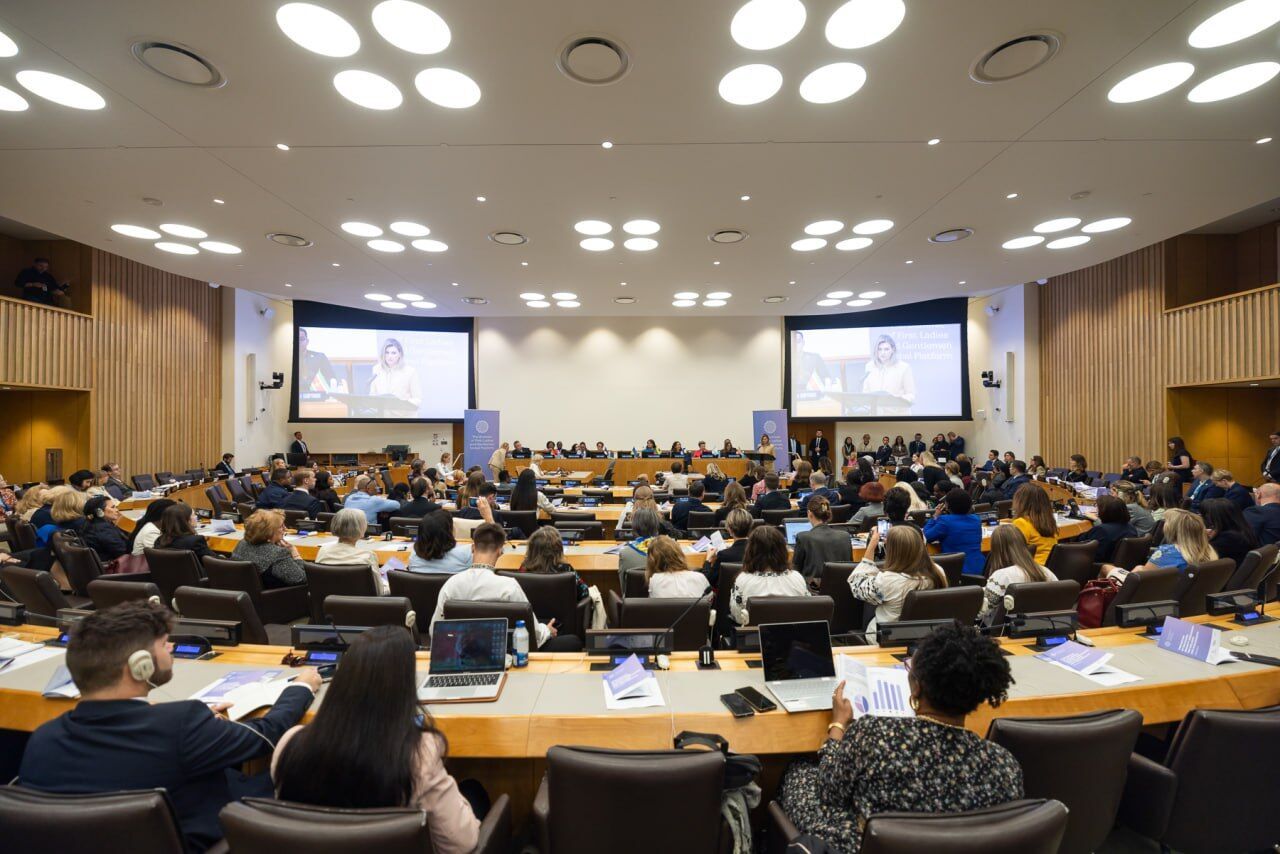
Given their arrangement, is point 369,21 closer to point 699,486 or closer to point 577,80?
point 577,80

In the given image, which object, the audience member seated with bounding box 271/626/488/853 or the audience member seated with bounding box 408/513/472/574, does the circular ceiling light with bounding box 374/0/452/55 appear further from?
the audience member seated with bounding box 271/626/488/853

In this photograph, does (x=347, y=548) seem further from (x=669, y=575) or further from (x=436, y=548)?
(x=669, y=575)

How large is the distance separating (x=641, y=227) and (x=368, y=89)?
13.4 feet

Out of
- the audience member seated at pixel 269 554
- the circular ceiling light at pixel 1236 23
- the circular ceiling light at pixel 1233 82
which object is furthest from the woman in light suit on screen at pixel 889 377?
the audience member seated at pixel 269 554

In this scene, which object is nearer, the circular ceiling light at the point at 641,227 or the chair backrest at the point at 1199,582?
the chair backrest at the point at 1199,582

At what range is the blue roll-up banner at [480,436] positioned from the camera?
1572cm

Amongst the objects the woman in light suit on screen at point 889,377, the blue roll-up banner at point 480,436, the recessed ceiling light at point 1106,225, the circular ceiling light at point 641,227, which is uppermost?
the recessed ceiling light at point 1106,225

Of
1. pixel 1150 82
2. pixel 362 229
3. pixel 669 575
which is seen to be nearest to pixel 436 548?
pixel 669 575

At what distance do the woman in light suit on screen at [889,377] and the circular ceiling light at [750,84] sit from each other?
12062 mm

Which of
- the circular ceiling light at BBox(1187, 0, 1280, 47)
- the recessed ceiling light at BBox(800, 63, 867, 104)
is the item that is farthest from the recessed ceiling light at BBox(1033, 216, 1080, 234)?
the recessed ceiling light at BBox(800, 63, 867, 104)

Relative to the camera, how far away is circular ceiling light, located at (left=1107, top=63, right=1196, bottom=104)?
4398 millimetres

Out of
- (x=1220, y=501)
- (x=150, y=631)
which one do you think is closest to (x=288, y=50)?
(x=150, y=631)

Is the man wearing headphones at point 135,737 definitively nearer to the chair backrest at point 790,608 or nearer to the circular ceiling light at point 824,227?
the chair backrest at point 790,608

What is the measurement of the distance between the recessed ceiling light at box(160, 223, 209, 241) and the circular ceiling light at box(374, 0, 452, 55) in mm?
5885
